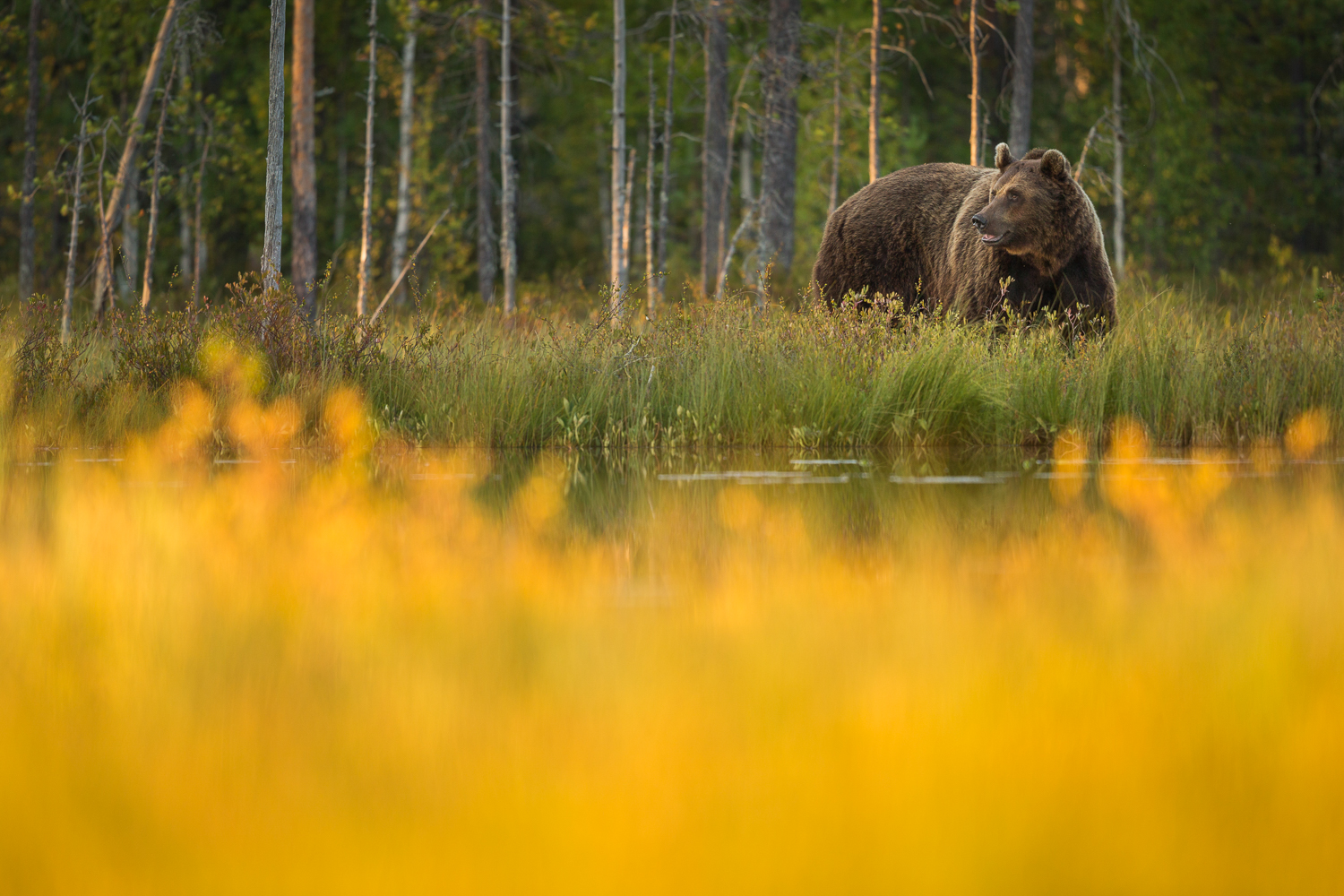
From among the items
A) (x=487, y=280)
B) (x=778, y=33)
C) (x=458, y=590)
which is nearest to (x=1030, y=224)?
(x=458, y=590)

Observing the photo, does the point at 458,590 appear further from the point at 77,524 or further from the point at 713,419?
the point at 713,419

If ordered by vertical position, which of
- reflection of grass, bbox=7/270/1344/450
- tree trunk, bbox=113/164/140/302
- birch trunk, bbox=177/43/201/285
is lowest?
reflection of grass, bbox=7/270/1344/450

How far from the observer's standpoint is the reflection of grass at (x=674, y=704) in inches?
101

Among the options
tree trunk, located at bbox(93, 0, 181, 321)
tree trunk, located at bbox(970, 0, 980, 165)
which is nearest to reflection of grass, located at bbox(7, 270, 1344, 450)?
tree trunk, located at bbox(93, 0, 181, 321)

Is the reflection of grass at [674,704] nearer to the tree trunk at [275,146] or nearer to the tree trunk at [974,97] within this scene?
the tree trunk at [275,146]

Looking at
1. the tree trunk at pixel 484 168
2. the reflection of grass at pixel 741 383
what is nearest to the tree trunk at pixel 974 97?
the reflection of grass at pixel 741 383

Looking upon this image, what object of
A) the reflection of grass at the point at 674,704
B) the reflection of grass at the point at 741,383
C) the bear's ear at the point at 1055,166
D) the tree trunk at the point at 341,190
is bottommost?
the reflection of grass at the point at 674,704

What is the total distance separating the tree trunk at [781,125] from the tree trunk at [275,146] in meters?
9.98

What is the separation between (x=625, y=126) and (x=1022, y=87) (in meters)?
5.99

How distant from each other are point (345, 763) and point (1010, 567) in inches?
109

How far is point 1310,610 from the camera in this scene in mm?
4484

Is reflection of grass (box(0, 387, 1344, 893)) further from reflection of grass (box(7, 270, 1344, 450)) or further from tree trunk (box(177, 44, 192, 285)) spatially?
tree trunk (box(177, 44, 192, 285))

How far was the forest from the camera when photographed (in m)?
22.8

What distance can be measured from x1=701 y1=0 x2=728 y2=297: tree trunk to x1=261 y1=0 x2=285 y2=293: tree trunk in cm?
1031
